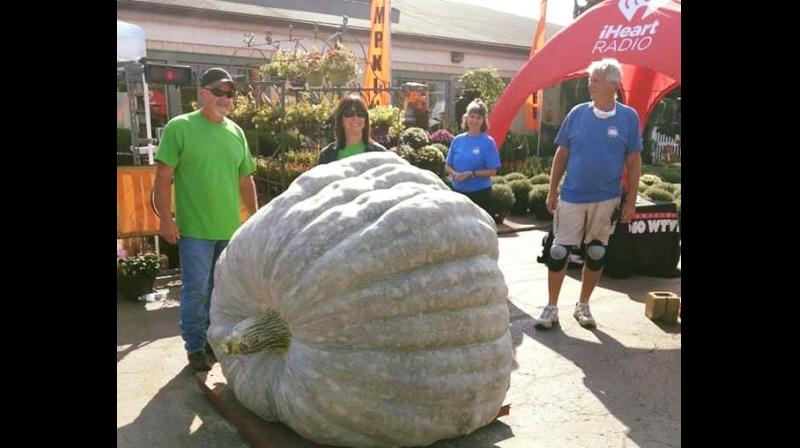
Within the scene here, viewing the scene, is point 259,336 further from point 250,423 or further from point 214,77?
point 214,77

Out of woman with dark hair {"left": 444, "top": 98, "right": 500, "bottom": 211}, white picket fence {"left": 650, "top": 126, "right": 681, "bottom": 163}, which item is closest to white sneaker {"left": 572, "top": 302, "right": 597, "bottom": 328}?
woman with dark hair {"left": 444, "top": 98, "right": 500, "bottom": 211}

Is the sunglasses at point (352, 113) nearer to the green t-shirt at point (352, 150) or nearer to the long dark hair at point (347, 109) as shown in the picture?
the long dark hair at point (347, 109)

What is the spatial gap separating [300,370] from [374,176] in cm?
94

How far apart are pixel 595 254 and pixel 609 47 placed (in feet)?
11.7

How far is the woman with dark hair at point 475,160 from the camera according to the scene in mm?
5504

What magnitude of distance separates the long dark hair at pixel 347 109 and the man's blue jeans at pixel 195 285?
101 cm

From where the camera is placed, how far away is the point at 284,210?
2.79 metres

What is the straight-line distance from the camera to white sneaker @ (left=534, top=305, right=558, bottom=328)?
4691 millimetres

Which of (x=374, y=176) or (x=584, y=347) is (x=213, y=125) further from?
(x=584, y=347)

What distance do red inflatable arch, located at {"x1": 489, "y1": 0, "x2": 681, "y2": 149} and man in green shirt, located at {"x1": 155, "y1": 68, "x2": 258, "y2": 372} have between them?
4.88 metres

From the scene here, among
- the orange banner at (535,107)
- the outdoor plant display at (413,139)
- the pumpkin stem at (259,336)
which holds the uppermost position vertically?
the orange banner at (535,107)

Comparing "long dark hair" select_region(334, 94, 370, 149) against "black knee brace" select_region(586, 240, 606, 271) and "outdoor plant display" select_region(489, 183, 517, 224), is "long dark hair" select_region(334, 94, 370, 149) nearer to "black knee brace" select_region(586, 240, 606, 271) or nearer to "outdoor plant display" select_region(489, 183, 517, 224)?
"black knee brace" select_region(586, 240, 606, 271)

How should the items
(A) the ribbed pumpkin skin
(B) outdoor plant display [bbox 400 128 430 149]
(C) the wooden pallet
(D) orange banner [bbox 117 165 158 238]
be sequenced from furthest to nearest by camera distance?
(B) outdoor plant display [bbox 400 128 430 149] → (D) orange banner [bbox 117 165 158 238] → (C) the wooden pallet → (A) the ribbed pumpkin skin

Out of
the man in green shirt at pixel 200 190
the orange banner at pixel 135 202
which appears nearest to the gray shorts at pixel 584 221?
the man in green shirt at pixel 200 190
